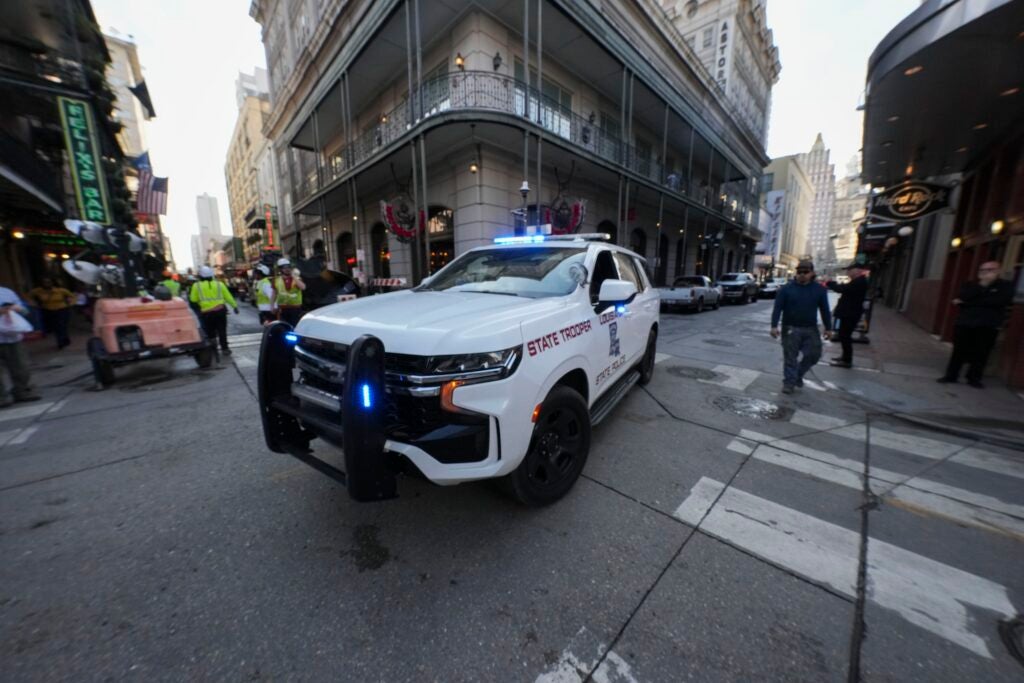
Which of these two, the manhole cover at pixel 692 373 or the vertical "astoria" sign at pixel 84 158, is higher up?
the vertical "astoria" sign at pixel 84 158

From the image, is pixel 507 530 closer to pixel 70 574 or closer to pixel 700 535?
pixel 700 535

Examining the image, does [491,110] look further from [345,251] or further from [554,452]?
[345,251]

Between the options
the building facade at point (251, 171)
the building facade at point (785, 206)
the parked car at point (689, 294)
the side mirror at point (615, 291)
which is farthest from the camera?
the building facade at point (785, 206)

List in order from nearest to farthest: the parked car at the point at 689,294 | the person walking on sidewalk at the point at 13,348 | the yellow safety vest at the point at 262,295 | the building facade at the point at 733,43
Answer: the person walking on sidewalk at the point at 13,348 → the yellow safety vest at the point at 262,295 → the parked car at the point at 689,294 → the building facade at the point at 733,43

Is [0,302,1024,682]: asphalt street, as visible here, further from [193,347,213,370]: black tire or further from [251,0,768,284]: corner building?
[251,0,768,284]: corner building

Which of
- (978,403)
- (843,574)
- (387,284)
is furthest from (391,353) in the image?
(387,284)

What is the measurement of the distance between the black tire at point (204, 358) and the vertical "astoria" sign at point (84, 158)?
30.3 ft

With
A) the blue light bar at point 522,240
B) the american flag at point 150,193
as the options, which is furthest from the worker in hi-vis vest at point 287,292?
the american flag at point 150,193

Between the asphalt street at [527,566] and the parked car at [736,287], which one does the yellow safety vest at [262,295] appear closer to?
the asphalt street at [527,566]

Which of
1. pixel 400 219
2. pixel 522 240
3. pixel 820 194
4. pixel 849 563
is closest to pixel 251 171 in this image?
pixel 400 219

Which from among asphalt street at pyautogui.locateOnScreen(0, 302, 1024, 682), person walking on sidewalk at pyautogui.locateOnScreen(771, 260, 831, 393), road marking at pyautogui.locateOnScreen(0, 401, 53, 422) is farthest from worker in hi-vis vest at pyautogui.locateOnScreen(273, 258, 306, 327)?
person walking on sidewalk at pyautogui.locateOnScreen(771, 260, 831, 393)

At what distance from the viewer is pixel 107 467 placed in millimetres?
3354

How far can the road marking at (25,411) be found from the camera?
4.69 meters

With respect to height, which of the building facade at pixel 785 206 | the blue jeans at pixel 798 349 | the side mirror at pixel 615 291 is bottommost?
the blue jeans at pixel 798 349
